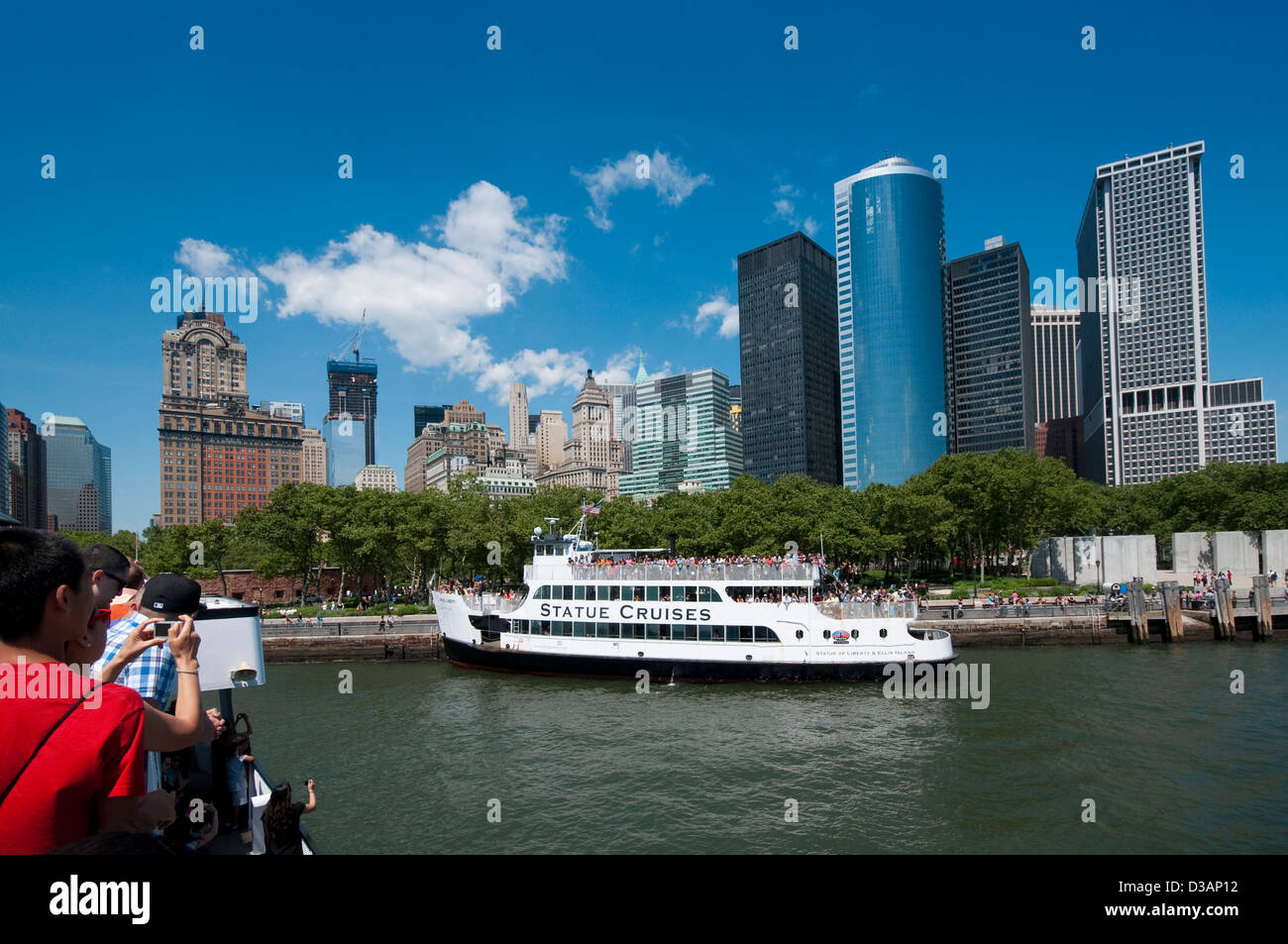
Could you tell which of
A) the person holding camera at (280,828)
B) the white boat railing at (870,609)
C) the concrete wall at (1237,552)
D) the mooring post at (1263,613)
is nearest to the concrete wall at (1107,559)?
the concrete wall at (1237,552)

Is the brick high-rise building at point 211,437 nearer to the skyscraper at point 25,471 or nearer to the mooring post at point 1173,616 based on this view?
the skyscraper at point 25,471

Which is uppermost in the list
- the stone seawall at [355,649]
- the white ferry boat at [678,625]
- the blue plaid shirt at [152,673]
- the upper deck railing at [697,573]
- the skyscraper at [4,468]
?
the skyscraper at [4,468]

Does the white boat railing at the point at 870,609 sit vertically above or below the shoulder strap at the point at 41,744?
below

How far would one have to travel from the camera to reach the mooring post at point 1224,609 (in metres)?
39.9

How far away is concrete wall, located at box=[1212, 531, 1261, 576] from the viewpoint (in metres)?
57.5

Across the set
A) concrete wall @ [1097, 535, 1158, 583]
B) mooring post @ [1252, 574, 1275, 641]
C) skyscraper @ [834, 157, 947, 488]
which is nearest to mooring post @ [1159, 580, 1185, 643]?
mooring post @ [1252, 574, 1275, 641]

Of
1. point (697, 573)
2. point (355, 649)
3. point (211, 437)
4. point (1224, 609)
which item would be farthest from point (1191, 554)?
point (211, 437)

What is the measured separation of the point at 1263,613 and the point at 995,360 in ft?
553

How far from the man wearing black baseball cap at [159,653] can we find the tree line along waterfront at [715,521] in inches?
2089

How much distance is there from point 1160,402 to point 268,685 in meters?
201

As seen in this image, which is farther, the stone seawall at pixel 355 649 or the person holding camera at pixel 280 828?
the stone seawall at pixel 355 649

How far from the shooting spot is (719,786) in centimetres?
1889
